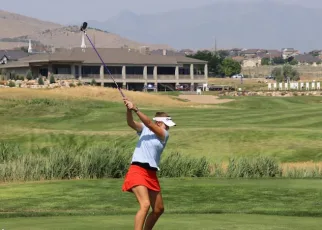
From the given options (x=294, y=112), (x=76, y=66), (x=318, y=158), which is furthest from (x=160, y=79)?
(x=318, y=158)

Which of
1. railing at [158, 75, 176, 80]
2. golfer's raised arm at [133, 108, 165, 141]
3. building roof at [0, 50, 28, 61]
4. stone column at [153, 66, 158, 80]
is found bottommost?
railing at [158, 75, 176, 80]

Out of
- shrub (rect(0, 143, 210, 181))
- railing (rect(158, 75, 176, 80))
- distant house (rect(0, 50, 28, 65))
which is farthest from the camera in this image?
distant house (rect(0, 50, 28, 65))

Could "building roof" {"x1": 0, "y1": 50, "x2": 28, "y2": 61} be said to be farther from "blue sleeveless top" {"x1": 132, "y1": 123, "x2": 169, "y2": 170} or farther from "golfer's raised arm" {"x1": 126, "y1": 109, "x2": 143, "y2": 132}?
"blue sleeveless top" {"x1": 132, "y1": 123, "x2": 169, "y2": 170}

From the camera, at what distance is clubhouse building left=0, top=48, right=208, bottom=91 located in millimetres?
104812

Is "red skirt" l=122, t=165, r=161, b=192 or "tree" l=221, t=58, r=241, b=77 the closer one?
"red skirt" l=122, t=165, r=161, b=192

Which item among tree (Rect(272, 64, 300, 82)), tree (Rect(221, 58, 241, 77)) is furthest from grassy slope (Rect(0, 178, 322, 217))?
tree (Rect(272, 64, 300, 82))

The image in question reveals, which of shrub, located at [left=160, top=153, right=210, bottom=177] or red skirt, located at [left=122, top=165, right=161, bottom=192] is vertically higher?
red skirt, located at [left=122, top=165, right=161, bottom=192]

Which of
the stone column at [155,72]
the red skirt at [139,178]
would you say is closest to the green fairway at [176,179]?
the red skirt at [139,178]

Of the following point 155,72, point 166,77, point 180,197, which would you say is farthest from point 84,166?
point 166,77

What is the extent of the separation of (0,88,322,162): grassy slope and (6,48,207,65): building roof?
173 feet

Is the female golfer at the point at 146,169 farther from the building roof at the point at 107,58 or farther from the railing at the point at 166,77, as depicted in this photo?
the railing at the point at 166,77

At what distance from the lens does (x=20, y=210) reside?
642 inches

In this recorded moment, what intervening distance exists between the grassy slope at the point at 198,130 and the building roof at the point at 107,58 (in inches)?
2074

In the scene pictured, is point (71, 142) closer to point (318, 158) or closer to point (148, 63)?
point (318, 158)
